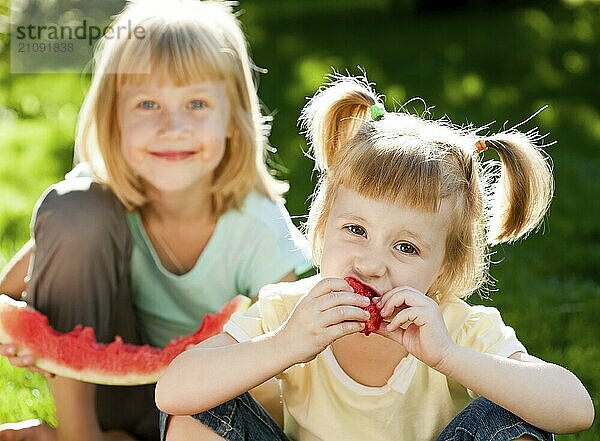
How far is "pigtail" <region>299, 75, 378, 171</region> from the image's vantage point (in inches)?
120

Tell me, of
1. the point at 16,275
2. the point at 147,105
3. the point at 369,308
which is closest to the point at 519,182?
the point at 369,308

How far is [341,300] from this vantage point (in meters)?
2.56

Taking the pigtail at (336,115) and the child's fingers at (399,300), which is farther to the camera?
the pigtail at (336,115)

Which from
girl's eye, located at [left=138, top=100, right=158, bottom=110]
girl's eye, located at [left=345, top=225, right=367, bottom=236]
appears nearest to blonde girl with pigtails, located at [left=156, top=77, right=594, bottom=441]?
girl's eye, located at [left=345, top=225, right=367, bottom=236]

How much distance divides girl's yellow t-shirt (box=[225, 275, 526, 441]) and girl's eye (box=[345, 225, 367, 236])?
0.26 metres

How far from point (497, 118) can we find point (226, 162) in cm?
435

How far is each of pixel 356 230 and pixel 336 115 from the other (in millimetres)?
463

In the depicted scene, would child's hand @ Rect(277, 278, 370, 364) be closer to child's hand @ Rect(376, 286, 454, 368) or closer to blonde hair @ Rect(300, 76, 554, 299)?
child's hand @ Rect(376, 286, 454, 368)

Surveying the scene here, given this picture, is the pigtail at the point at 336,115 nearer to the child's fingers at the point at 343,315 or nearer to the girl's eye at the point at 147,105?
the child's fingers at the point at 343,315

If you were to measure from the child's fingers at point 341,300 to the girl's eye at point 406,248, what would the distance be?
222 millimetres

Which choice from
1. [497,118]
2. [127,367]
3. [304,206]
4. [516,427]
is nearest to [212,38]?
[127,367]

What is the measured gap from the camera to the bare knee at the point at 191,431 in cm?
278

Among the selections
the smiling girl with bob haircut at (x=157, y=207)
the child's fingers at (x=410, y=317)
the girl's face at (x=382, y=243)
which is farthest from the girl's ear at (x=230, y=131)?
the child's fingers at (x=410, y=317)

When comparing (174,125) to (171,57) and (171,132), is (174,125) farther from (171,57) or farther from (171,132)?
(171,57)
